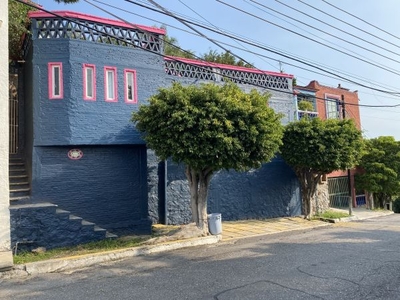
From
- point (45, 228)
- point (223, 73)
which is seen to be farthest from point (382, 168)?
point (45, 228)

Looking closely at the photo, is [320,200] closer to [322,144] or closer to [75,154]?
[322,144]

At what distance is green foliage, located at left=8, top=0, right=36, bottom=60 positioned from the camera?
11398mm

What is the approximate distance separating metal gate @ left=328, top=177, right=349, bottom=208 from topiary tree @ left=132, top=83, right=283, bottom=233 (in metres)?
12.7

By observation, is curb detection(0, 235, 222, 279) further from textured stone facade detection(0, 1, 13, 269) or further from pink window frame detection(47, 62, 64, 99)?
pink window frame detection(47, 62, 64, 99)

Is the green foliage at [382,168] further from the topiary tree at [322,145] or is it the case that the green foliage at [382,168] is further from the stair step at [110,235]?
the stair step at [110,235]

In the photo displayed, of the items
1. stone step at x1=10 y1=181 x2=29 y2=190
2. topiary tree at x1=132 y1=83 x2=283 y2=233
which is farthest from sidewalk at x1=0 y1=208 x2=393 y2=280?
stone step at x1=10 y1=181 x2=29 y2=190

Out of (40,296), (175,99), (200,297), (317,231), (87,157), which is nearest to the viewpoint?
(200,297)

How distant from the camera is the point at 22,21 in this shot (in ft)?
39.5

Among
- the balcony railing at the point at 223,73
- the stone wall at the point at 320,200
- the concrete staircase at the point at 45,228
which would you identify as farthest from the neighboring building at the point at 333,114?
the concrete staircase at the point at 45,228

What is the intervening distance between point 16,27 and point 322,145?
11258 mm

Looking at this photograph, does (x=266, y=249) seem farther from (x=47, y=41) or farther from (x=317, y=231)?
(x=47, y=41)

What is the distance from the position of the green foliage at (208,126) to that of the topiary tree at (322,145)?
13.4 ft

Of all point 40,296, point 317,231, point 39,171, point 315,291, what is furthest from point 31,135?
point 317,231

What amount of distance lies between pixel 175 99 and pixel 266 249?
4383 millimetres
